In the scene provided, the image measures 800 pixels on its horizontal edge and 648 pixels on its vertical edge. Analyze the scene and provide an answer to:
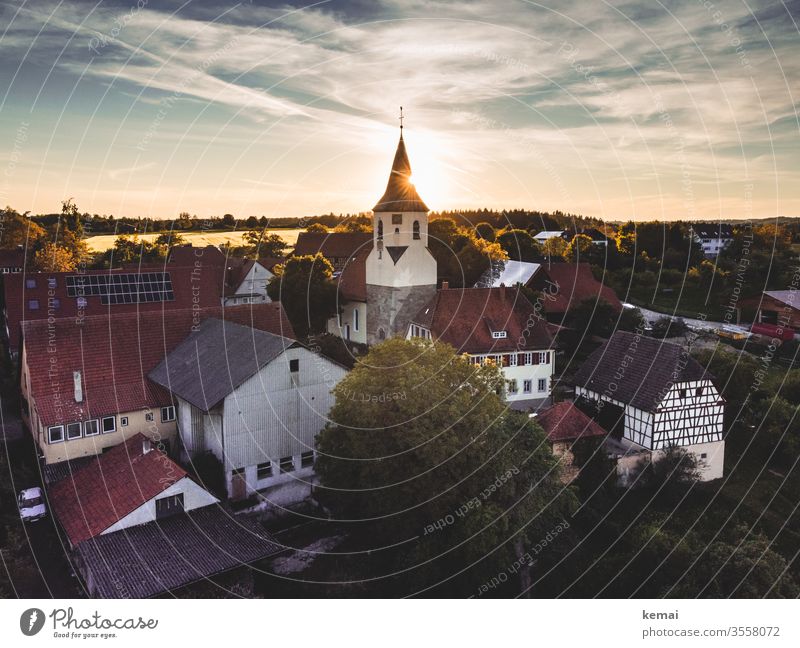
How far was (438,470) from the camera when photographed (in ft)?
46.2

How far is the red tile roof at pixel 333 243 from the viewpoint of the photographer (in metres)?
60.0

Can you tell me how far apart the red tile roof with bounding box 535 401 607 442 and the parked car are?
13.5 m

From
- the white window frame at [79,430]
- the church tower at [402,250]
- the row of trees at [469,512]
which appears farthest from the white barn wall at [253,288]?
the row of trees at [469,512]

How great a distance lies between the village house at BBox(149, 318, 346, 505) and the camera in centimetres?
1614

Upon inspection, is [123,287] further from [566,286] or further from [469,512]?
[566,286]

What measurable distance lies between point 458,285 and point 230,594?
1041 inches

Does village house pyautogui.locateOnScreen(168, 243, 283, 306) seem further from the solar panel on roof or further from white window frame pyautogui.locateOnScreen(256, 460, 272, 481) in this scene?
white window frame pyautogui.locateOnScreen(256, 460, 272, 481)

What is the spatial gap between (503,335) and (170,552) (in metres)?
15.1

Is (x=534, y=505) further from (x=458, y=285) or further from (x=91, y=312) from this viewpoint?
(x=458, y=285)

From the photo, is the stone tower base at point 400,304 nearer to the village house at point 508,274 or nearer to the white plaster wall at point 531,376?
the white plaster wall at point 531,376

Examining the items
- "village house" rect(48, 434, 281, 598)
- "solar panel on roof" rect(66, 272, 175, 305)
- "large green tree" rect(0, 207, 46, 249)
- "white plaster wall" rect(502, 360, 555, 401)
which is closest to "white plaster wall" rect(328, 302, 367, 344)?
"solar panel on roof" rect(66, 272, 175, 305)

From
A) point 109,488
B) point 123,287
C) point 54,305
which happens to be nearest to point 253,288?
point 123,287

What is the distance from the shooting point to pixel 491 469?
14203 mm
